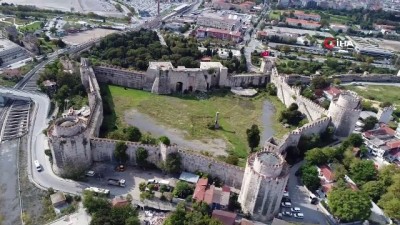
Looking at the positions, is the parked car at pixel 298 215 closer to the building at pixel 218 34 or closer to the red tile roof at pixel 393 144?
the red tile roof at pixel 393 144

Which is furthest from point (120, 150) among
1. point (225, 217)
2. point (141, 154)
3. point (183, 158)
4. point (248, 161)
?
point (248, 161)

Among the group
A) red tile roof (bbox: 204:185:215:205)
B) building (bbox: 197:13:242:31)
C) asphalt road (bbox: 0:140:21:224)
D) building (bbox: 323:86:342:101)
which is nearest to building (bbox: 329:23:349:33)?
building (bbox: 197:13:242:31)

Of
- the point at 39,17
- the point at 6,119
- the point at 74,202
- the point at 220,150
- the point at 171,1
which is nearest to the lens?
the point at 74,202

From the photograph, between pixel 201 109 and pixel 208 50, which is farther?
pixel 208 50

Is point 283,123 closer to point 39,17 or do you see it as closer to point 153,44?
point 153,44

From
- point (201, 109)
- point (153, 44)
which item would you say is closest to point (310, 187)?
point (201, 109)

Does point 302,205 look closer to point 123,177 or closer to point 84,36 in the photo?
point 123,177

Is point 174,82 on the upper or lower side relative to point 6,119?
upper
